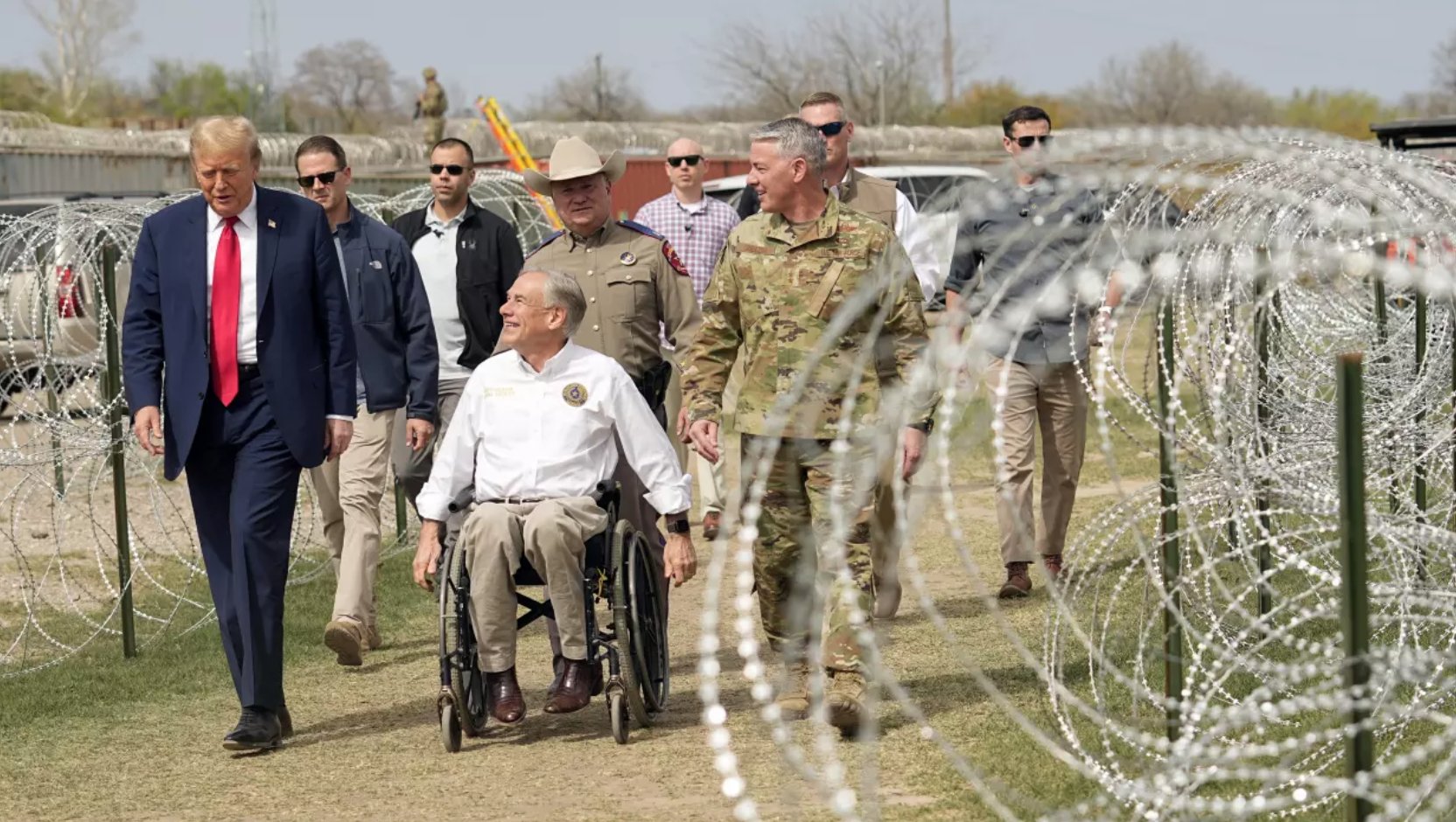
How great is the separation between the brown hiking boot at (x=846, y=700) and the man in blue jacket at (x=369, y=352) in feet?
7.32

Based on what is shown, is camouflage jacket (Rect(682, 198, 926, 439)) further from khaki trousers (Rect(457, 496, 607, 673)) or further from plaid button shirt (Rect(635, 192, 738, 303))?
plaid button shirt (Rect(635, 192, 738, 303))

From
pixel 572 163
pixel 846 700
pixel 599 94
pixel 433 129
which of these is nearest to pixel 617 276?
pixel 572 163

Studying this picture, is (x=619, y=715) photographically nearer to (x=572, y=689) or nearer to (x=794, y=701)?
(x=572, y=689)

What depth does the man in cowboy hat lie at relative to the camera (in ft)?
24.4

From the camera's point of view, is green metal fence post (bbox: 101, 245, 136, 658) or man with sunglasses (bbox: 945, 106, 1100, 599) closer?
green metal fence post (bbox: 101, 245, 136, 658)

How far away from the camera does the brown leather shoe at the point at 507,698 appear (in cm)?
666

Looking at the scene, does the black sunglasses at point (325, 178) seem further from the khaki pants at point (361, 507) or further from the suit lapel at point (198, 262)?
the suit lapel at point (198, 262)

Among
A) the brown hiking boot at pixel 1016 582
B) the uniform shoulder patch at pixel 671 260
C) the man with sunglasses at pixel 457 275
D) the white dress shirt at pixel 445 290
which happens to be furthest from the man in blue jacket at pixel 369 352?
the brown hiking boot at pixel 1016 582

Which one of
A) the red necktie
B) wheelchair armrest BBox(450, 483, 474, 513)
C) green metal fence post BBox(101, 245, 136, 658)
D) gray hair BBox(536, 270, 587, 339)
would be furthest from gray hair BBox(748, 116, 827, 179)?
green metal fence post BBox(101, 245, 136, 658)

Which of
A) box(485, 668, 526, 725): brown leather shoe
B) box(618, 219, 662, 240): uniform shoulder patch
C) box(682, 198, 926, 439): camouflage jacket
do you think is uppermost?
box(618, 219, 662, 240): uniform shoulder patch

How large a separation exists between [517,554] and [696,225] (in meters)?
4.94

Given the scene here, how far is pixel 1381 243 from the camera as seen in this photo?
6.67 metres

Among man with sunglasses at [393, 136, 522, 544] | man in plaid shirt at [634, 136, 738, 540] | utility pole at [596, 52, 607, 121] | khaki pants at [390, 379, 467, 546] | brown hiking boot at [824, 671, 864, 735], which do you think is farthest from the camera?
utility pole at [596, 52, 607, 121]

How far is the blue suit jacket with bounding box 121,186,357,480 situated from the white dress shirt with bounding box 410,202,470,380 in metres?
1.90
